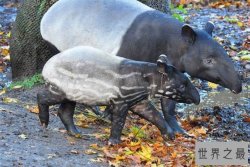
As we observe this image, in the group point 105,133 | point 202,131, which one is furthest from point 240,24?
point 105,133

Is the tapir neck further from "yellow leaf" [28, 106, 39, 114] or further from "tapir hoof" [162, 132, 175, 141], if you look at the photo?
"yellow leaf" [28, 106, 39, 114]

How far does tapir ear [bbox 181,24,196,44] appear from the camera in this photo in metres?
5.72

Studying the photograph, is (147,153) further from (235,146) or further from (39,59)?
(39,59)

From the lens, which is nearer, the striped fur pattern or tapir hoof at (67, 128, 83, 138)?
the striped fur pattern

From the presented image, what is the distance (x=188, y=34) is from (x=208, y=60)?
317mm

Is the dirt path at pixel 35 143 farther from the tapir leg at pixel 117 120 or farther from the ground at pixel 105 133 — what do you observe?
the tapir leg at pixel 117 120

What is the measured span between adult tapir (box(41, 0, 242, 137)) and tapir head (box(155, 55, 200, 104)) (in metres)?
0.21

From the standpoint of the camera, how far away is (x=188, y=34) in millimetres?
5781

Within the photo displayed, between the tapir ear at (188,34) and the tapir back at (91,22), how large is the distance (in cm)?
59

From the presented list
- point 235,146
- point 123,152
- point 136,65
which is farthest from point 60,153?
point 235,146

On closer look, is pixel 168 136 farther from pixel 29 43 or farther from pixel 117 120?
pixel 29 43

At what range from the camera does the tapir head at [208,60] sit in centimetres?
573

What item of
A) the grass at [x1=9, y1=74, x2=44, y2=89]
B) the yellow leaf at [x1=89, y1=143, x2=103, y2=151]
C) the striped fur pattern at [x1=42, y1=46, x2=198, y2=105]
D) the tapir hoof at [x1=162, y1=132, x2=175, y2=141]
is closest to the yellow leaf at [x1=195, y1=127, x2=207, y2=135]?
the tapir hoof at [x1=162, y1=132, x2=175, y2=141]

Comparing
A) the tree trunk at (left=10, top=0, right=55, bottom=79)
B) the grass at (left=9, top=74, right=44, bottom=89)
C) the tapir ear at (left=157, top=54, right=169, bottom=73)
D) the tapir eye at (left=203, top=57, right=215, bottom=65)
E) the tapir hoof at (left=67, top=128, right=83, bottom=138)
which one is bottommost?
the grass at (left=9, top=74, right=44, bottom=89)
